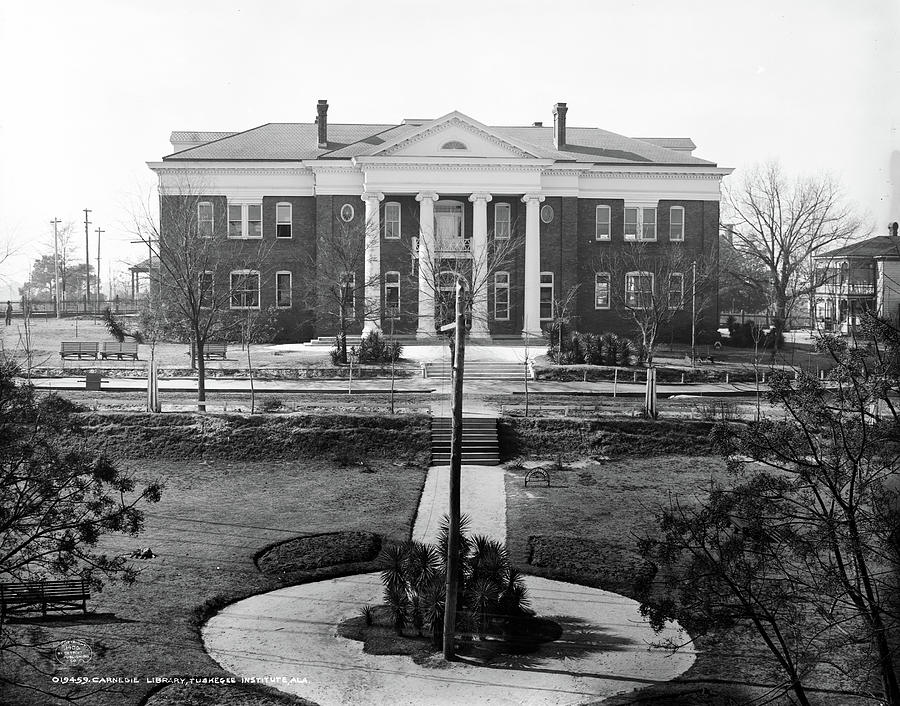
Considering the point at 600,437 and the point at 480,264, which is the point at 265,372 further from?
the point at 600,437

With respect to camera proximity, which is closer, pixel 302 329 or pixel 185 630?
pixel 185 630

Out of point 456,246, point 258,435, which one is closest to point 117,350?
point 258,435

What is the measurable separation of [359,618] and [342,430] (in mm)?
13603

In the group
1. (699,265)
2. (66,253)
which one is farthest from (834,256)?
(66,253)

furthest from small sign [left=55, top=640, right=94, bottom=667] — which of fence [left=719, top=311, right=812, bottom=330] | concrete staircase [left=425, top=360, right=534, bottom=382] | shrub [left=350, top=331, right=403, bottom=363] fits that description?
fence [left=719, top=311, right=812, bottom=330]

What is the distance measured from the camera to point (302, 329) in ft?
173

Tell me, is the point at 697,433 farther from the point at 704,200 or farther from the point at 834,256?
the point at 704,200

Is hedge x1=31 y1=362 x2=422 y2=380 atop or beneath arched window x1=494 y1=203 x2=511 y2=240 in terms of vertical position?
beneath

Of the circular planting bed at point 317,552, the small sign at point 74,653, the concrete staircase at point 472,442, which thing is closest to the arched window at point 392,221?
the concrete staircase at point 472,442

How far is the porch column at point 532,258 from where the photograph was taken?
5078cm

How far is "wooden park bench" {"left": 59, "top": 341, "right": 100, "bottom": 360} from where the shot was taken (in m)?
41.0

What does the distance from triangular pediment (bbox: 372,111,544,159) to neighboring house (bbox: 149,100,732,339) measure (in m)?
0.06

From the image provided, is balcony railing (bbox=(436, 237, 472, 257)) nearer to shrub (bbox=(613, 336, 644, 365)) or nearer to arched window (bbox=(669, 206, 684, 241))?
shrub (bbox=(613, 336, 644, 365))

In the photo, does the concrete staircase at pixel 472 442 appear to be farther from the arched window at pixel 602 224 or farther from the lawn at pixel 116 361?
the arched window at pixel 602 224
